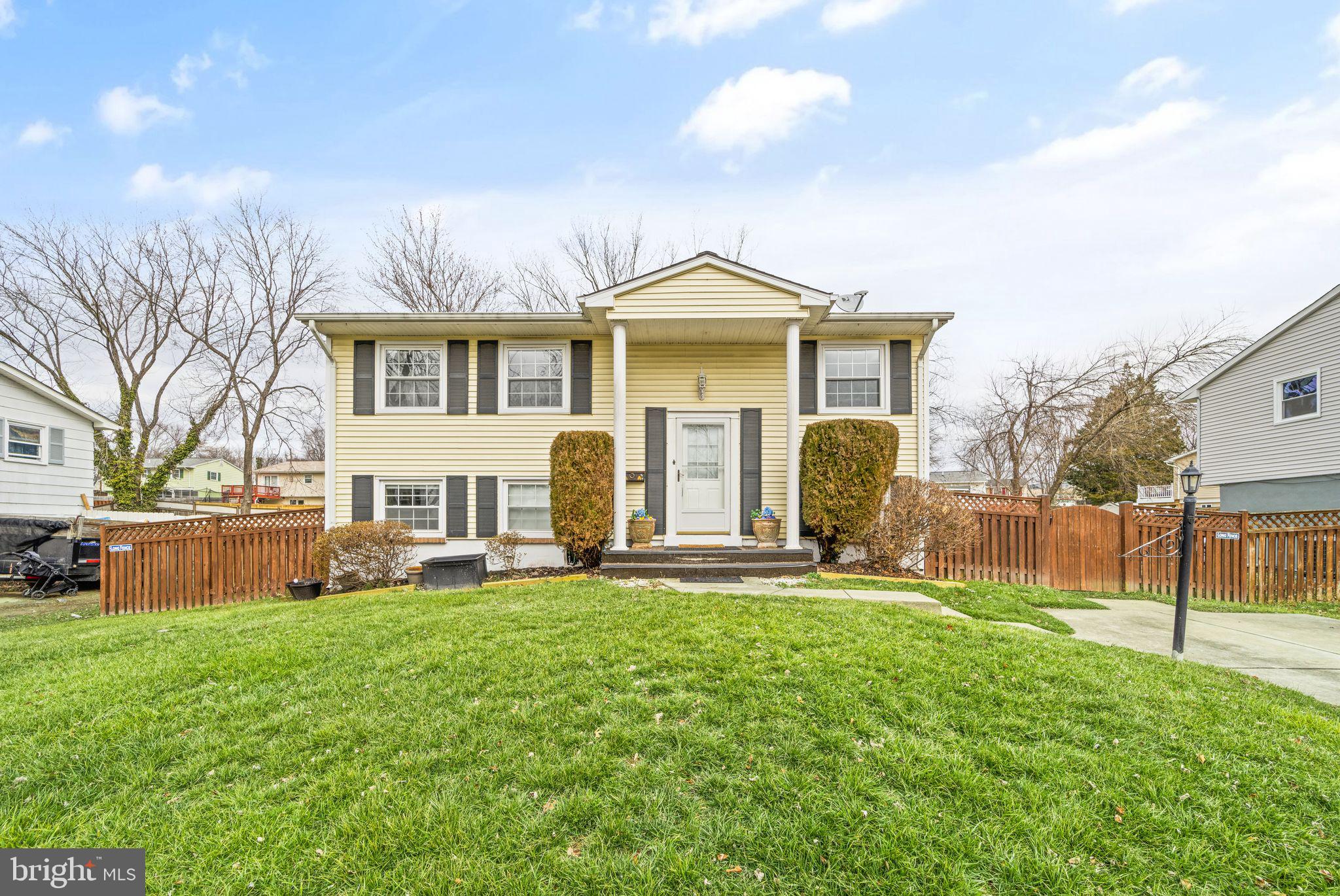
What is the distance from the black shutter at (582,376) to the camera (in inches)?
371

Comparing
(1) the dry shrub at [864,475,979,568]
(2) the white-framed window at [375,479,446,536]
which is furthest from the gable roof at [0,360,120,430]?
(1) the dry shrub at [864,475,979,568]

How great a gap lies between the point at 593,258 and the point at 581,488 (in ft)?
45.7

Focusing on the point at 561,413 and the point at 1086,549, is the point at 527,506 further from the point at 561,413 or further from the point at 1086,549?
the point at 1086,549

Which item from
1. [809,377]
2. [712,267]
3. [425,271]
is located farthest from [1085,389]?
[425,271]

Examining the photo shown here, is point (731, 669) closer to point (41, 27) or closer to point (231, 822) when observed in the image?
point (231, 822)

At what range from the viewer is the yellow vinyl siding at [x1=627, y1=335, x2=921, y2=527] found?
9.31m

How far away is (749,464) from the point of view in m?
9.27

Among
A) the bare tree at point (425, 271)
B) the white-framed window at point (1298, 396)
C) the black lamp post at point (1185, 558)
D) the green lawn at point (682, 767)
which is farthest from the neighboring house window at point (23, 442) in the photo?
the white-framed window at point (1298, 396)

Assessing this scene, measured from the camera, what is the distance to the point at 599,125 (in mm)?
14031

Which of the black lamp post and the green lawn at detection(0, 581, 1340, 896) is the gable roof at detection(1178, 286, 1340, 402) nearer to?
the black lamp post

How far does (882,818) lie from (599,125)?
1534 centimetres

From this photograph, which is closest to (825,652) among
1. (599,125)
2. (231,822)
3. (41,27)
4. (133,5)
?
(231,822)

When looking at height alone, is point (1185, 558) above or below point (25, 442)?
below

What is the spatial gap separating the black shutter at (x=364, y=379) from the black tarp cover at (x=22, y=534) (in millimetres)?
7319
